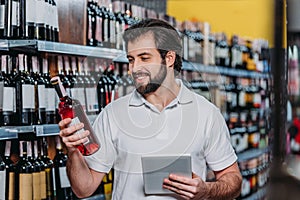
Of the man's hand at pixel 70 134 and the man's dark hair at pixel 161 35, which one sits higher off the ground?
the man's dark hair at pixel 161 35

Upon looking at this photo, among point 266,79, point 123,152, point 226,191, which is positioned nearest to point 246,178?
point 266,79

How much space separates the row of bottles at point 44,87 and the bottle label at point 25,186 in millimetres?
264

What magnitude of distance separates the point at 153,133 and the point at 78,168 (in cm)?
36

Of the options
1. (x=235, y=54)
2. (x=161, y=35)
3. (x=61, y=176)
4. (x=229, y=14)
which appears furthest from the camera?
(x=235, y=54)

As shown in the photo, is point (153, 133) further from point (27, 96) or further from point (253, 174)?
point (253, 174)

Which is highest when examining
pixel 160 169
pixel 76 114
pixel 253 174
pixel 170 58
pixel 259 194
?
pixel 170 58

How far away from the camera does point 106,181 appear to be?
8.95ft

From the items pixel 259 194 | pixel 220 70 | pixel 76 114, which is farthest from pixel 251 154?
pixel 76 114

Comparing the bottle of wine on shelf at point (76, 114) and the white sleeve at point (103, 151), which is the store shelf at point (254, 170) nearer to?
the white sleeve at point (103, 151)

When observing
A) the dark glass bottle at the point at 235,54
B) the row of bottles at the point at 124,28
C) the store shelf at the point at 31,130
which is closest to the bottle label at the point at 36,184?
the store shelf at the point at 31,130

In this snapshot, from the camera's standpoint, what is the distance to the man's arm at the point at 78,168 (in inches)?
95.7

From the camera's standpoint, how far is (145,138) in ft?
8.55

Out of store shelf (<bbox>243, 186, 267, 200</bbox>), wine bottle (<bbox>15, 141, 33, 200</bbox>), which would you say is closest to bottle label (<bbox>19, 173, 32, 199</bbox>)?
wine bottle (<bbox>15, 141, 33, 200</bbox>)

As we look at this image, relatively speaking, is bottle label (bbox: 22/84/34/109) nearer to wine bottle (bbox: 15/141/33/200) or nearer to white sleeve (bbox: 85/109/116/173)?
wine bottle (bbox: 15/141/33/200)
